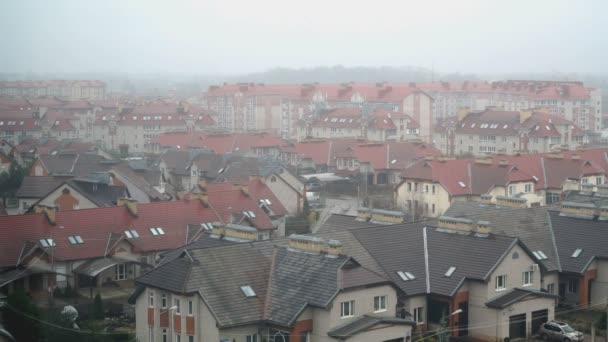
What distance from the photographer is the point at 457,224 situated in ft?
39.5

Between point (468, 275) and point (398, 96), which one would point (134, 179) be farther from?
point (398, 96)

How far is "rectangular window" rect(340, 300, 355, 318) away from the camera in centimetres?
1002

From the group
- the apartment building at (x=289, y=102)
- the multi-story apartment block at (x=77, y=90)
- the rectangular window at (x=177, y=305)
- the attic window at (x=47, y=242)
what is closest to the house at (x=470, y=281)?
the rectangular window at (x=177, y=305)

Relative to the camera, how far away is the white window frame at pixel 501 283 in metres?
11.3

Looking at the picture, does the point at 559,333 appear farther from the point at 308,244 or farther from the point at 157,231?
the point at 157,231

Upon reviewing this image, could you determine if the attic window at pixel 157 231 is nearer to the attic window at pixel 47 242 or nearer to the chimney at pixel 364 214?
the attic window at pixel 47 242

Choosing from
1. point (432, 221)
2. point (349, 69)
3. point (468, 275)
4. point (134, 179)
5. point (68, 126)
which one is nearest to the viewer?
point (468, 275)

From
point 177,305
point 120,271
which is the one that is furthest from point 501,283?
point 120,271

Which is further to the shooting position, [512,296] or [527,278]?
[527,278]

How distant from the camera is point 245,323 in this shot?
32.2 ft

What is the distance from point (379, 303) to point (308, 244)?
3.46ft

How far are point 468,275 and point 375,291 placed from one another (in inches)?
56.1

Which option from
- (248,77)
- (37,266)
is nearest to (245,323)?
(37,266)

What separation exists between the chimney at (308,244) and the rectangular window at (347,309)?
2.65 feet
